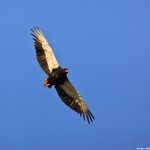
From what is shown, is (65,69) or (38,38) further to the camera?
(38,38)

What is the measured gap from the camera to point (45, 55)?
18.9 m

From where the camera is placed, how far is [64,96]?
18766mm

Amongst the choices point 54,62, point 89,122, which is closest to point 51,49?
point 54,62

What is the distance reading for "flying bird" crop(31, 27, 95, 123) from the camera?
59.6ft

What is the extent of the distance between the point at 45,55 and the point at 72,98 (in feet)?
7.46

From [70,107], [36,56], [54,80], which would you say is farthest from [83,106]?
[36,56]

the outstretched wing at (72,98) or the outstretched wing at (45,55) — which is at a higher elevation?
the outstretched wing at (45,55)

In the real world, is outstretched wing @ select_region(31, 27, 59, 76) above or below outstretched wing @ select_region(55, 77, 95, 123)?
above

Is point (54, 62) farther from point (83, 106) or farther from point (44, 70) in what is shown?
point (83, 106)

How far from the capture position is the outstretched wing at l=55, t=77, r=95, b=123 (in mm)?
18469

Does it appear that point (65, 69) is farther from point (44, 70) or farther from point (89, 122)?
point (89, 122)

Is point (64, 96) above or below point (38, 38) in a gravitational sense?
below

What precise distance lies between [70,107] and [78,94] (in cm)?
68

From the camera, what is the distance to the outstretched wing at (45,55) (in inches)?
739
